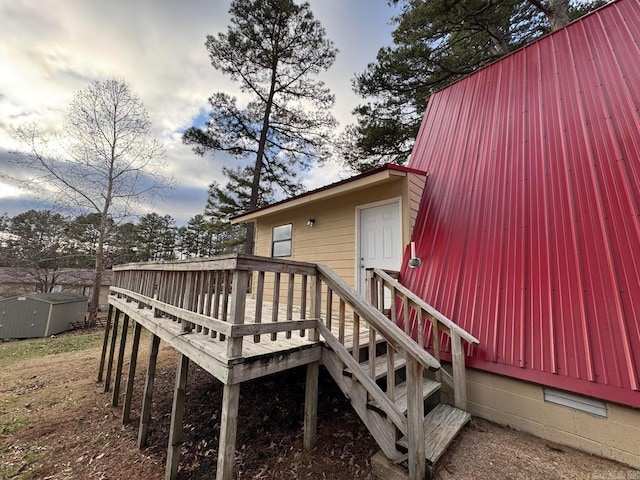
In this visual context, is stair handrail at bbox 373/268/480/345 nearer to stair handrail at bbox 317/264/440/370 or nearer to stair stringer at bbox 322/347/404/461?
stair handrail at bbox 317/264/440/370

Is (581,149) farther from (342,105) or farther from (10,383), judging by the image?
(10,383)

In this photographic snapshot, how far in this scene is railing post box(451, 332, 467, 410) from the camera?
2746 millimetres

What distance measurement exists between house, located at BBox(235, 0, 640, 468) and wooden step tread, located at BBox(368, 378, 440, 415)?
18.3 inches

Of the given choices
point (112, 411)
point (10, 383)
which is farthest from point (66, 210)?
point (112, 411)

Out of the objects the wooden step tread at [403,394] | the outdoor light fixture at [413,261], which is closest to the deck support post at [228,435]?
the wooden step tread at [403,394]

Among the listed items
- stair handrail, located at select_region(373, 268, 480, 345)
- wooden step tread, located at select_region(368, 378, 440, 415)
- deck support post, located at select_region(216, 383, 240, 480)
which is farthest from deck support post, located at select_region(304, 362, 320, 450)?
stair handrail, located at select_region(373, 268, 480, 345)

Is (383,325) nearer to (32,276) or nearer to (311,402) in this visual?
(311,402)

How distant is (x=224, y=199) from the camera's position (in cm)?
1353

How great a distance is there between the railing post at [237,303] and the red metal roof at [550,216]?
2505 millimetres

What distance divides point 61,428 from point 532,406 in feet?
21.5

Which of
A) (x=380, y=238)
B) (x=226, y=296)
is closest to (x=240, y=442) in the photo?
(x=226, y=296)

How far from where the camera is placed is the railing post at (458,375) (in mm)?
2746

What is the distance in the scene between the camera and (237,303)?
1.99m

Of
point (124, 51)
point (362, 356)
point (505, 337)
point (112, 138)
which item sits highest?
point (112, 138)
